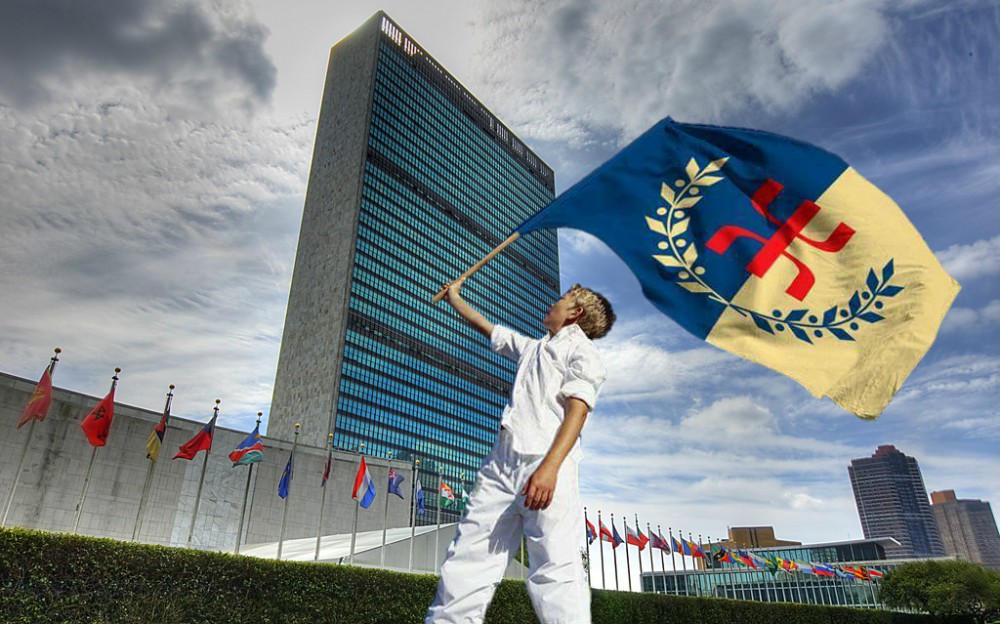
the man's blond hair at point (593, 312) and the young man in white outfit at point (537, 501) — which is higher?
the man's blond hair at point (593, 312)

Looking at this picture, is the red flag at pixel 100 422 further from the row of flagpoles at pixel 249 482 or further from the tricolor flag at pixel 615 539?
the tricolor flag at pixel 615 539

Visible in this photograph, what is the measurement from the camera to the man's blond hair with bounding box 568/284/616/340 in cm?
361

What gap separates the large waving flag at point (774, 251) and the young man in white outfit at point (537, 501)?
2.30m

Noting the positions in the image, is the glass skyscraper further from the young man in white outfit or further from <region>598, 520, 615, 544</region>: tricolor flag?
the young man in white outfit

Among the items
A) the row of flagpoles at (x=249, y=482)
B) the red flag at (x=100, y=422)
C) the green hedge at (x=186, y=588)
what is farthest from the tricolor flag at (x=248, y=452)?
the green hedge at (x=186, y=588)

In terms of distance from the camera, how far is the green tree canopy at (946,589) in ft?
Result: 122

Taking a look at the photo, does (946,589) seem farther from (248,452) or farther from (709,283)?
(709,283)

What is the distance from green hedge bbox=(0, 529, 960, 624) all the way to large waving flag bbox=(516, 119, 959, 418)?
1106 cm

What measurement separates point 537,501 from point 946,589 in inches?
1878

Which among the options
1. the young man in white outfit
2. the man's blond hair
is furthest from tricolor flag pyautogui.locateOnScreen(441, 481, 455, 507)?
the young man in white outfit

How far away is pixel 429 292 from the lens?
9675 centimetres

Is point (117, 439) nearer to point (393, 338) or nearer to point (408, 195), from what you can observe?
point (393, 338)

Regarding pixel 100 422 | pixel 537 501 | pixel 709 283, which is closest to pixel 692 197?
pixel 709 283

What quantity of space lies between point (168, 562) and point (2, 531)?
285cm
